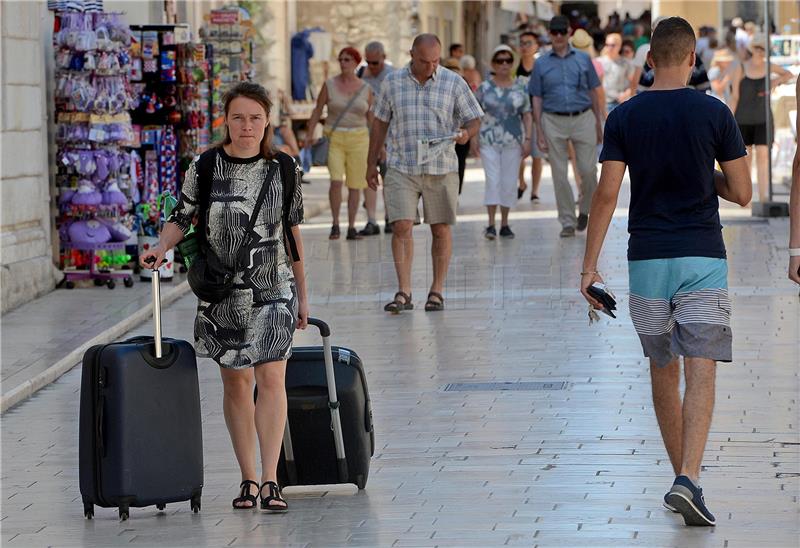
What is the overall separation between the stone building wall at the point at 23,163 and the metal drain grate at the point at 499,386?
4167mm

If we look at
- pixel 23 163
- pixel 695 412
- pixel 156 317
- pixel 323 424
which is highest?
pixel 23 163

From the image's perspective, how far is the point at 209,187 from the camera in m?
6.36

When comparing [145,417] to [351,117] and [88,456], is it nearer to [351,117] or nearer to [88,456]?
[88,456]

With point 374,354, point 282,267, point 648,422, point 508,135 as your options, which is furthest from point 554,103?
point 282,267

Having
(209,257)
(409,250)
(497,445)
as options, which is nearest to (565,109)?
(409,250)

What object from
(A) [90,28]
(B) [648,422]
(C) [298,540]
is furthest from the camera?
(A) [90,28]

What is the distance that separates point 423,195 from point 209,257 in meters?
5.48

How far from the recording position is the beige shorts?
38.3ft

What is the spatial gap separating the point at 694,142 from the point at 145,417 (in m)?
2.16

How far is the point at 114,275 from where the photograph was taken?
1334 centimetres

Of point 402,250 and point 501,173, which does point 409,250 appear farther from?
point 501,173

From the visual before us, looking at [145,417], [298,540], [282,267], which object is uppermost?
[282,267]

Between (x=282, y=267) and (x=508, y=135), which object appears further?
(x=508, y=135)

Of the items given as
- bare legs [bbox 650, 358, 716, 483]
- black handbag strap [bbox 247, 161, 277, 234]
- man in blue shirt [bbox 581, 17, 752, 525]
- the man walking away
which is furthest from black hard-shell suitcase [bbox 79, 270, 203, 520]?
the man walking away
